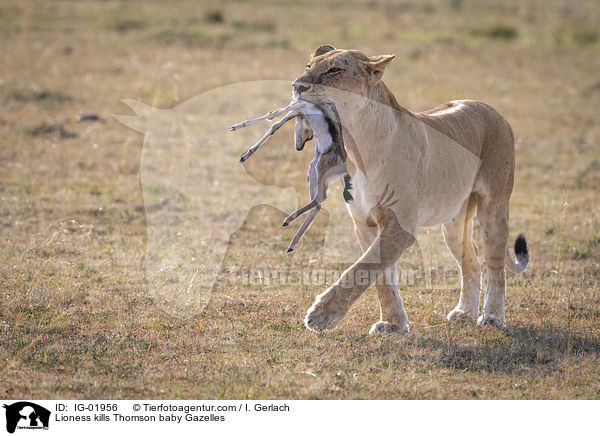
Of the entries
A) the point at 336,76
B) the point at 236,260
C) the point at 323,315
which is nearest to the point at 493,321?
the point at 323,315

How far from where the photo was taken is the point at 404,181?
4953 millimetres

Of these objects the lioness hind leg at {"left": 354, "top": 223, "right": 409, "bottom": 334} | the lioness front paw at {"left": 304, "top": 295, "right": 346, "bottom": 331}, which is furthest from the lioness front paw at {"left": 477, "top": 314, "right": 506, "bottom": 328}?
the lioness front paw at {"left": 304, "top": 295, "right": 346, "bottom": 331}

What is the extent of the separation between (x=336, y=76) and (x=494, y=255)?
2.10m

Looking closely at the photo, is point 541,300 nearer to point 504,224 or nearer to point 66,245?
point 504,224

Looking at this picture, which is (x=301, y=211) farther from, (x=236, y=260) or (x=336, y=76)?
(x=236, y=260)

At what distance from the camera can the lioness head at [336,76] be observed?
4.45 meters

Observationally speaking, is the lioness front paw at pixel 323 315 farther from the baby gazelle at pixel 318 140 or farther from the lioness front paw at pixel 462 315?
the lioness front paw at pixel 462 315

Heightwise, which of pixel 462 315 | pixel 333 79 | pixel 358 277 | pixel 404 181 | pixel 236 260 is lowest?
pixel 462 315

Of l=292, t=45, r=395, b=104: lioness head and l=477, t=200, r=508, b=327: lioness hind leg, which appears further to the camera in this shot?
l=477, t=200, r=508, b=327: lioness hind leg

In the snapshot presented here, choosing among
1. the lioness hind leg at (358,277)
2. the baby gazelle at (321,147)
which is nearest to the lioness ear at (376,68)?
the baby gazelle at (321,147)

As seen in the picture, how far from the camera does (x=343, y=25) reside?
77.6 ft

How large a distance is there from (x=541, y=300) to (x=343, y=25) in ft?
60.7

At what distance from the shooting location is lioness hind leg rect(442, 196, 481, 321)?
19.6 ft

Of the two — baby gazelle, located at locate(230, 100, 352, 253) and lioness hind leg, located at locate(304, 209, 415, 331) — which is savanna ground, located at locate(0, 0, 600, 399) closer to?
lioness hind leg, located at locate(304, 209, 415, 331)
